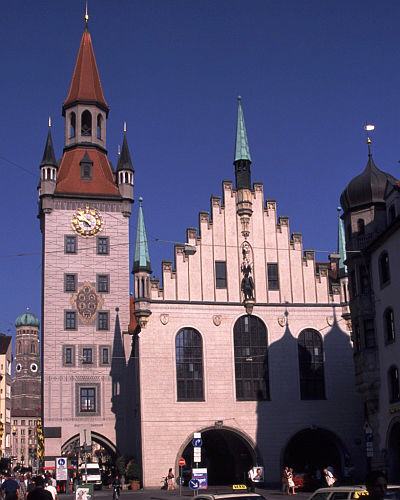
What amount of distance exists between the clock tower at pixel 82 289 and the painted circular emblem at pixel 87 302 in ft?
0.23

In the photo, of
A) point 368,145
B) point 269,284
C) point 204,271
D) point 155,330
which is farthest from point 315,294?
point 368,145

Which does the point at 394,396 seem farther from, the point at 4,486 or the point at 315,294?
the point at 4,486

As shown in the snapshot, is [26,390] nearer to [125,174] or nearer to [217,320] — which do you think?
[125,174]

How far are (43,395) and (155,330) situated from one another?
11.2 m

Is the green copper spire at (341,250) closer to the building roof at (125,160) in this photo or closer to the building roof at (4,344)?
the building roof at (125,160)

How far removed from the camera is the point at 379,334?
39688mm

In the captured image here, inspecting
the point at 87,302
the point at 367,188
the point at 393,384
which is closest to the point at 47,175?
the point at 87,302

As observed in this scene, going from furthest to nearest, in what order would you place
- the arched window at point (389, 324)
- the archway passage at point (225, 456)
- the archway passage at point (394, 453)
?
the archway passage at point (225, 456) → the arched window at point (389, 324) → the archway passage at point (394, 453)

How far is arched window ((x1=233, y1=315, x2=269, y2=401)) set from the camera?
5275 cm

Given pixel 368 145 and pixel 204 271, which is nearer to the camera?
pixel 368 145

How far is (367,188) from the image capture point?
4234 centimetres

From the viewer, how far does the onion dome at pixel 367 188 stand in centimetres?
4216

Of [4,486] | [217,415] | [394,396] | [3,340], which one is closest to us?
[4,486]

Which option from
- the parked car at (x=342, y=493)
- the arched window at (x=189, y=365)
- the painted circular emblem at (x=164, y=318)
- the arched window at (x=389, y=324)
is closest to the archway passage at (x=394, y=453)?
the arched window at (x=389, y=324)
